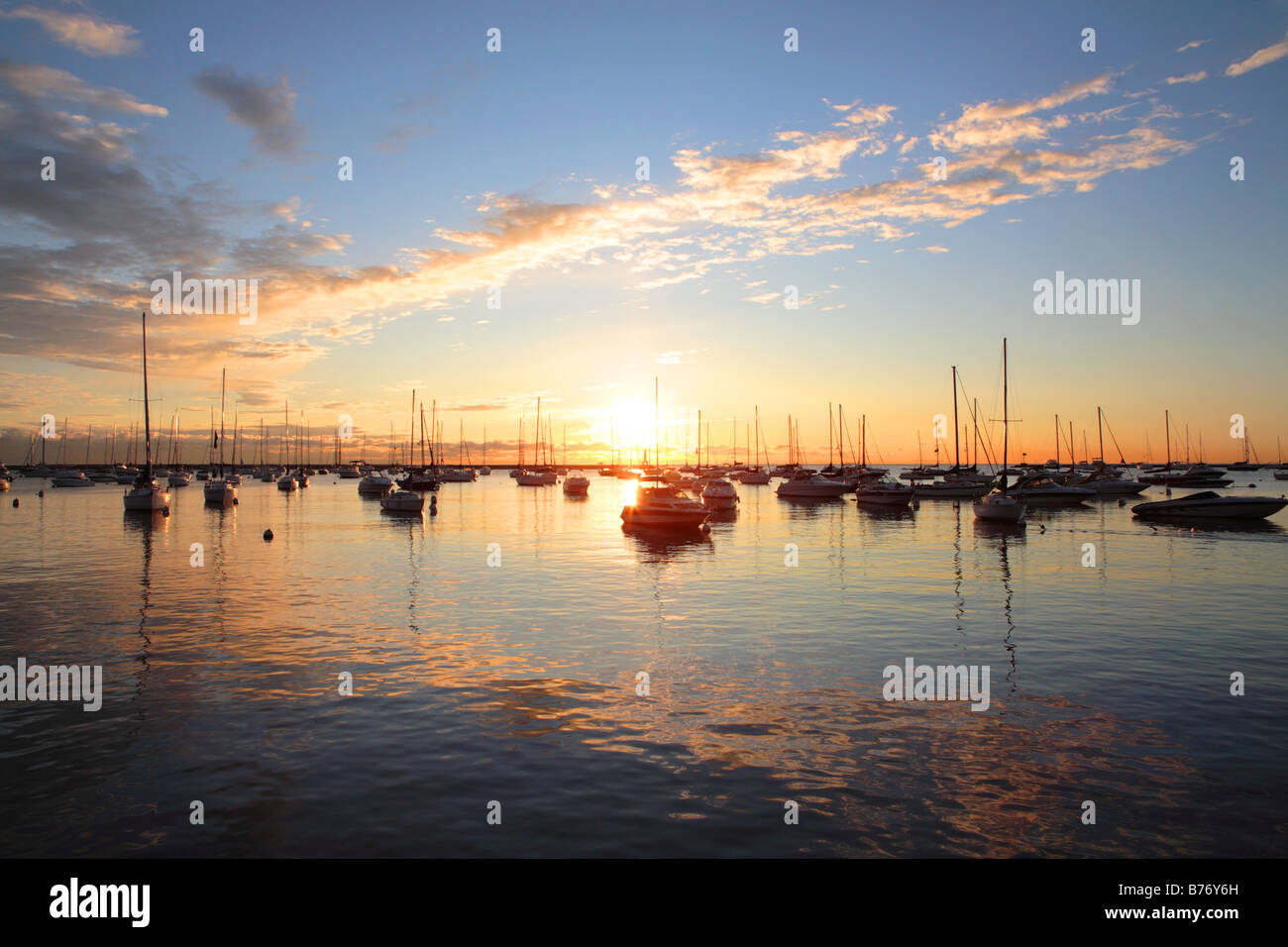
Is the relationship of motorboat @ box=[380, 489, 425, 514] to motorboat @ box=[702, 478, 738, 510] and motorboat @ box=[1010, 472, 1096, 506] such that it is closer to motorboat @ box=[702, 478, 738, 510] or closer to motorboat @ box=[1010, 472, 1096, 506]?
motorboat @ box=[702, 478, 738, 510]

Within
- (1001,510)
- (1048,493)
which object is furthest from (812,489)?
(1001,510)

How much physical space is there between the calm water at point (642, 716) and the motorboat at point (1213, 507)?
3583 centimetres

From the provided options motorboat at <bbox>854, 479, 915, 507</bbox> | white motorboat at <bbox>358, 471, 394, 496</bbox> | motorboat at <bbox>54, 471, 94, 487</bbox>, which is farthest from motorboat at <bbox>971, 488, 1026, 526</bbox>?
motorboat at <bbox>54, 471, 94, 487</bbox>

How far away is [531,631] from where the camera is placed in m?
A: 21.7

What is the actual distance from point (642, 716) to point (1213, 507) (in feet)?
225

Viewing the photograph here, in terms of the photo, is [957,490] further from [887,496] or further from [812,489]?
[887,496]

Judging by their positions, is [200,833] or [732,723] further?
[732,723]

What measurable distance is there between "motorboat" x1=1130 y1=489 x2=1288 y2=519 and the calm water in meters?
35.8

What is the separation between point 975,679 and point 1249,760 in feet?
17.3

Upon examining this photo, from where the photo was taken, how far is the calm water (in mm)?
9273

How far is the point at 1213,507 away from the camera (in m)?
62.7
